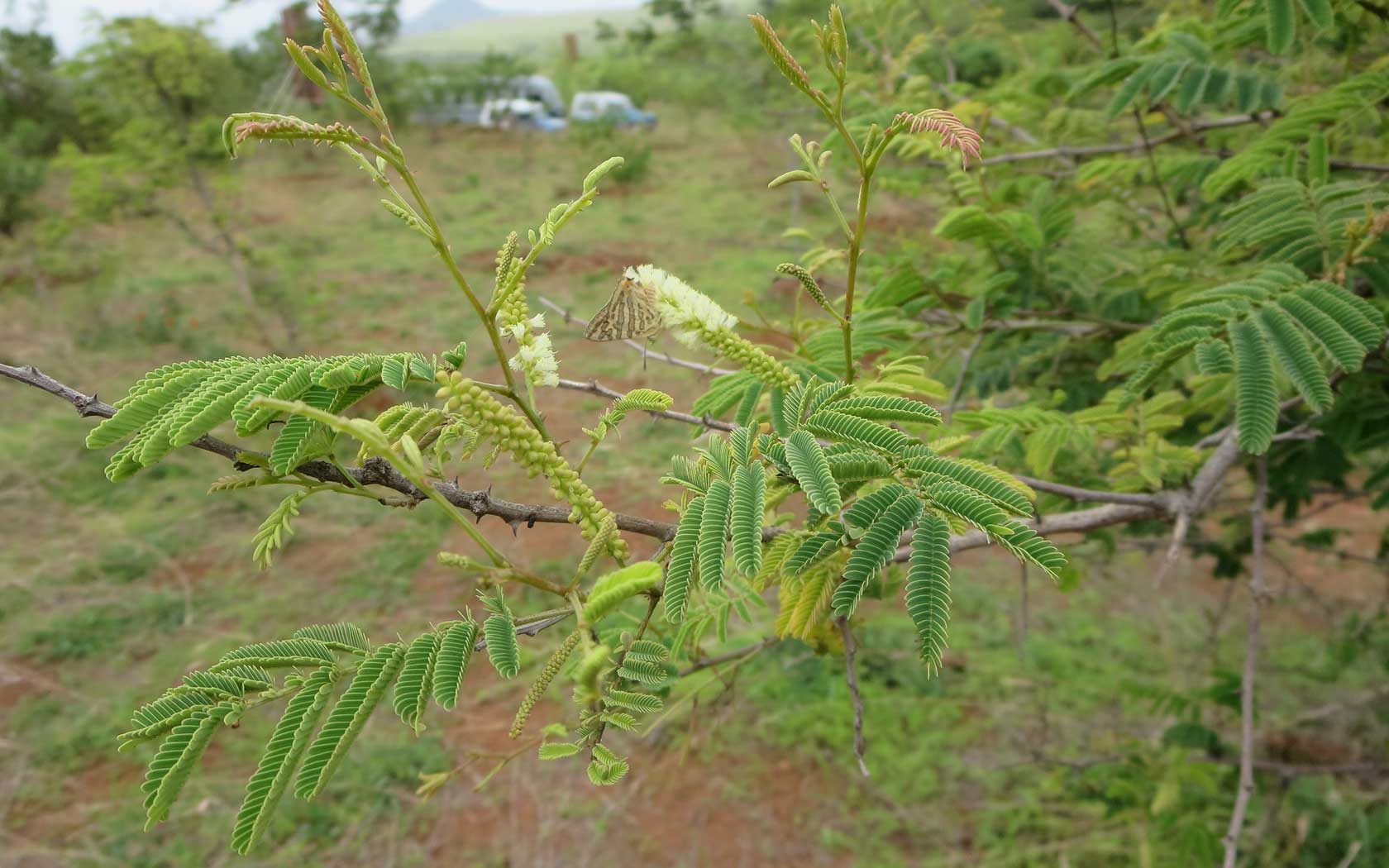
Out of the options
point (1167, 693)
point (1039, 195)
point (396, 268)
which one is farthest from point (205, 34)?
point (1167, 693)

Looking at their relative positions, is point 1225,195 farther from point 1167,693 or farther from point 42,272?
point 42,272

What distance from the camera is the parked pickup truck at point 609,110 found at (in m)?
16.0

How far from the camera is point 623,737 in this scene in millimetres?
4211

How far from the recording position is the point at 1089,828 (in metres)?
3.76

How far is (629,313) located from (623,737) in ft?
11.7

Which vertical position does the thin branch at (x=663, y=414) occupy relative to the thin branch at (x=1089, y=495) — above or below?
above

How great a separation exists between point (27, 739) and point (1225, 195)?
5949 millimetres

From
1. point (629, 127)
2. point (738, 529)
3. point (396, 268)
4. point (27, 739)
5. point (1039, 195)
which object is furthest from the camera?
point (629, 127)

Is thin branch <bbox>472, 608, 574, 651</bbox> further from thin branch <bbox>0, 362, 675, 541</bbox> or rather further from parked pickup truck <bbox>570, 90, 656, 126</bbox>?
parked pickup truck <bbox>570, 90, 656, 126</bbox>

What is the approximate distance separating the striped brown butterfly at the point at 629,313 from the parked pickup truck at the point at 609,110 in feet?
51.1

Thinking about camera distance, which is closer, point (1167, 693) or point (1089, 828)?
point (1167, 693)

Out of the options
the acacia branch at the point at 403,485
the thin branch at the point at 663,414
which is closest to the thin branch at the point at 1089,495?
the acacia branch at the point at 403,485

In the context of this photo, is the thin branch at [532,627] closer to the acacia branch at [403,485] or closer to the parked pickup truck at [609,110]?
the acacia branch at [403,485]

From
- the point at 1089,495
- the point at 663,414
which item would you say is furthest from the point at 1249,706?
the point at 663,414
